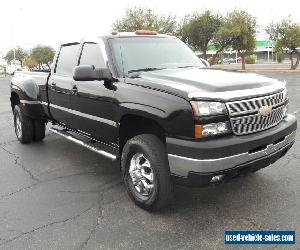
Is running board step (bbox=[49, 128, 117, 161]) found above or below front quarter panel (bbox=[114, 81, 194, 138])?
below

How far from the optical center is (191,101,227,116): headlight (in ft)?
11.0

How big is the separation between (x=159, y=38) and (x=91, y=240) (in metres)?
3.00

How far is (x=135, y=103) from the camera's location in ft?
12.9

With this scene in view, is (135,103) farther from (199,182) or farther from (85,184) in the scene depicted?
(85,184)

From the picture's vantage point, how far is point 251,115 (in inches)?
140

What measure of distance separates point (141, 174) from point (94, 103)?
3.94 feet

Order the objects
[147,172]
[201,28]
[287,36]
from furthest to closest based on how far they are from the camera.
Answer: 1. [201,28]
2. [287,36]
3. [147,172]

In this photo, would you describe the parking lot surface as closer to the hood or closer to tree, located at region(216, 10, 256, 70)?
the hood

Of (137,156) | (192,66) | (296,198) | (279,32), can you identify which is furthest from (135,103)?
(279,32)

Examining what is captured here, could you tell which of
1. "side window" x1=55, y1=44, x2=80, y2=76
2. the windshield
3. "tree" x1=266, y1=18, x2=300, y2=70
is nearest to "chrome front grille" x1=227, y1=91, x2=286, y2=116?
the windshield

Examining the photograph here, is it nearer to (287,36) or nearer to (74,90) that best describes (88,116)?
(74,90)

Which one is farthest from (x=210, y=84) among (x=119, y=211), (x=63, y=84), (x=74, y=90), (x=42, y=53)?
(x=42, y=53)

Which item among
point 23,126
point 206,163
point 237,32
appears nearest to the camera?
point 206,163

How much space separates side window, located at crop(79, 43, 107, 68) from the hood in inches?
28.7
